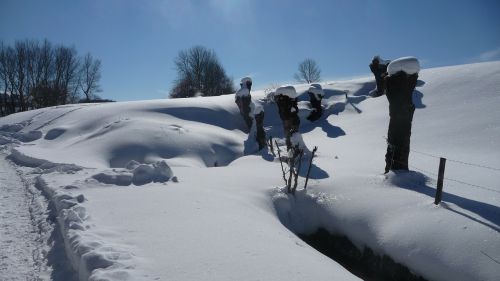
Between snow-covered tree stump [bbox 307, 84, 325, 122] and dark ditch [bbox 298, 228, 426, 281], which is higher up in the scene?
snow-covered tree stump [bbox 307, 84, 325, 122]

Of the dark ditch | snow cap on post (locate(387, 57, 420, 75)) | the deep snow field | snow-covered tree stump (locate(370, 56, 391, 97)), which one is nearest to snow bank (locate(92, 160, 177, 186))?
the deep snow field

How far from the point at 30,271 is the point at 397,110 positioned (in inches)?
363

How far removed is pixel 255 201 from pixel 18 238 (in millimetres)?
4918

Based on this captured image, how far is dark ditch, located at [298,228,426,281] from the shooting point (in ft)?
22.7

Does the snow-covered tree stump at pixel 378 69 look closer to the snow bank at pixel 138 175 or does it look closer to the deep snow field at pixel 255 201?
the deep snow field at pixel 255 201

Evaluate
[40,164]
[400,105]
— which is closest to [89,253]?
[400,105]

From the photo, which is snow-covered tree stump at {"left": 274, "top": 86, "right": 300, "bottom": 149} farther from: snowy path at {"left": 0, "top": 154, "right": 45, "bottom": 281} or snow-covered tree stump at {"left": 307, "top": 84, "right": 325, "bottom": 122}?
snow-covered tree stump at {"left": 307, "top": 84, "right": 325, "bottom": 122}

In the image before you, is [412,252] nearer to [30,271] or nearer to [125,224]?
[125,224]

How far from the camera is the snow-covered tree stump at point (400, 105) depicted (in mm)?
9945

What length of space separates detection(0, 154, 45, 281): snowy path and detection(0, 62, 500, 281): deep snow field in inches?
4.2

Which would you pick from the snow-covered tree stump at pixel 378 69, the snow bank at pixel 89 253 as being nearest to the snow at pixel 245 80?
the snow-covered tree stump at pixel 378 69

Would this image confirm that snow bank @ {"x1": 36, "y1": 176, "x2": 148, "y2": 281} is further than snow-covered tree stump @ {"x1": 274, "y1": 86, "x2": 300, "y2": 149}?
No

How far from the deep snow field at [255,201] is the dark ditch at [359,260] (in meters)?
0.14

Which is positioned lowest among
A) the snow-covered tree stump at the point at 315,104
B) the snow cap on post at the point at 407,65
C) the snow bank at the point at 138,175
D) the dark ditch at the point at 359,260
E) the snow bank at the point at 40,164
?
the dark ditch at the point at 359,260
